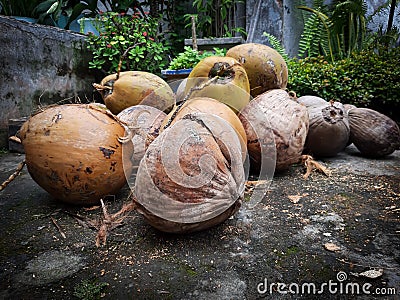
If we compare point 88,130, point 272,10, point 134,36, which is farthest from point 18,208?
point 272,10

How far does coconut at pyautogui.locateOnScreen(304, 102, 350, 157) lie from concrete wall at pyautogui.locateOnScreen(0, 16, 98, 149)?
5.65 ft

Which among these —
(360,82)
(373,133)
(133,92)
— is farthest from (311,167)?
(360,82)

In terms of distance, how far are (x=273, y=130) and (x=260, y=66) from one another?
0.62 m

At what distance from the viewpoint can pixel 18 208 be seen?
5.22ft

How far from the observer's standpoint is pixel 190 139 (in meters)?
1.24

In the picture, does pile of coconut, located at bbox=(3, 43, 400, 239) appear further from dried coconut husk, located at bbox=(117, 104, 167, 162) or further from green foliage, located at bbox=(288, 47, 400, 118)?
green foliage, located at bbox=(288, 47, 400, 118)

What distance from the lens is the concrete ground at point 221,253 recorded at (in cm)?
97

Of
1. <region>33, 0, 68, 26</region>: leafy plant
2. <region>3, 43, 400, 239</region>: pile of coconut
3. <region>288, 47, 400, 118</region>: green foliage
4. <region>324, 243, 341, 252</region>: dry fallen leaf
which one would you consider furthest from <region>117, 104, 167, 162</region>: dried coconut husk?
<region>33, 0, 68, 26</region>: leafy plant

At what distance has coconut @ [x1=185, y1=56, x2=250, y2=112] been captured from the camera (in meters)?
1.90

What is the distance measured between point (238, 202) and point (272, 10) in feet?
14.5

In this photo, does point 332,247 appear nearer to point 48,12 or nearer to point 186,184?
point 186,184

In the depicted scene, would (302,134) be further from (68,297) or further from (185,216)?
(68,297)

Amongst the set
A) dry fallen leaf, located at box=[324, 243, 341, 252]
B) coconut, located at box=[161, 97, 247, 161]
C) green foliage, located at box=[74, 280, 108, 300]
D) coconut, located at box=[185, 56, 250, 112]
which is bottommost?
dry fallen leaf, located at box=[324, 243, 341, 252]

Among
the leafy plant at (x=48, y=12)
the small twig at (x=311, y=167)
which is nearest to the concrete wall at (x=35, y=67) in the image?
the leafy plant at (x=48, y=12)
